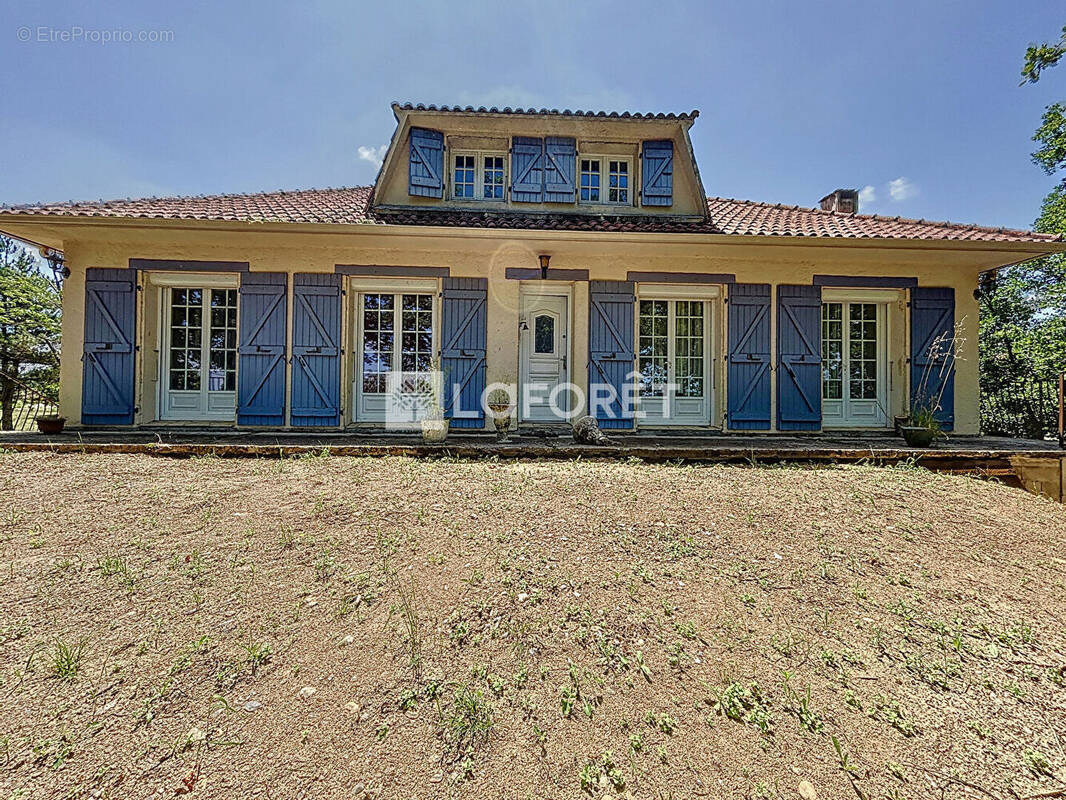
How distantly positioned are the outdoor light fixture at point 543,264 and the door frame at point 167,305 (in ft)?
14.6

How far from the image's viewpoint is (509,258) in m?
6.74

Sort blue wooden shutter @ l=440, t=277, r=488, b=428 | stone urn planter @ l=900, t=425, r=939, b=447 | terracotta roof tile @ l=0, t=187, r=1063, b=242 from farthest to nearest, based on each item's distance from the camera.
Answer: blue wooden shutter @ l=440, t=277, r=488, b=428, terracotta roof tile @ l=0, t=187, r=1063, b=242, stone urn planter @ l=900, t=425, r=939, b=447

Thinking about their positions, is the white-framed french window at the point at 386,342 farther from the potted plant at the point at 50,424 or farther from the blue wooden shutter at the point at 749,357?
the blue wooden shutter at the point at 749,357

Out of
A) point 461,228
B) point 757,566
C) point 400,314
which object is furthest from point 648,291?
point 757,566

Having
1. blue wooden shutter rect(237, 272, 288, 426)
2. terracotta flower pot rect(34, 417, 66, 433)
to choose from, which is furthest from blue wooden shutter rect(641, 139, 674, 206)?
terracotta flower pot rect(34, 417, 66, 433)

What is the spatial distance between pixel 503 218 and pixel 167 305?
5.22 metres

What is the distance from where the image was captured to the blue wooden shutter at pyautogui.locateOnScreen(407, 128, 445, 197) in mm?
7215

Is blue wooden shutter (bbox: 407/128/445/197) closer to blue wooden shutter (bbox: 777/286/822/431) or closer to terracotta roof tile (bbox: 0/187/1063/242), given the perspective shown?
terracotta roof tile (bbox: 0/187/1063/242)

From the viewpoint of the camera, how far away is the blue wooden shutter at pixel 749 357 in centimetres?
689

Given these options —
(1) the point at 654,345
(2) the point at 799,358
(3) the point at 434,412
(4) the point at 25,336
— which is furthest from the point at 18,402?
(2) the point at 799,358

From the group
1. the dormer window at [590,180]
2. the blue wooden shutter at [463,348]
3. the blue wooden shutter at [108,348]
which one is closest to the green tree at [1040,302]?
the dormer window at [590,180]

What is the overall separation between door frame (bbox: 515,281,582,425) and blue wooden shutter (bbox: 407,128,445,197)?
221 centimetres

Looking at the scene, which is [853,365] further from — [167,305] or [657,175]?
[167,305]

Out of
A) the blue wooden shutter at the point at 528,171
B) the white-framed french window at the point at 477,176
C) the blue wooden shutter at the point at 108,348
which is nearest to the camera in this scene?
the blue wooden shutter at the point at 108,348
